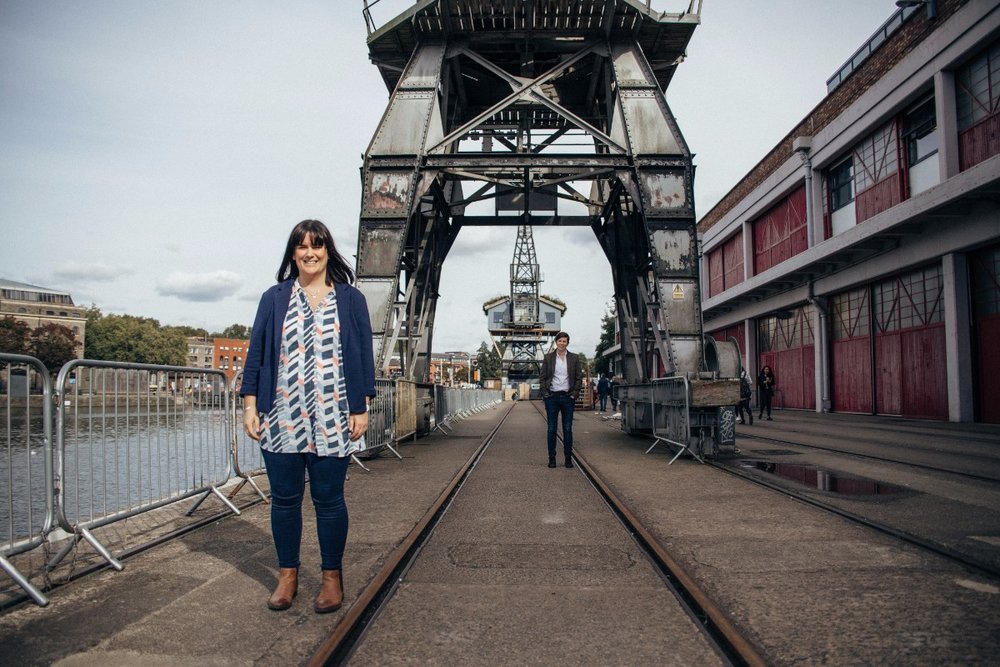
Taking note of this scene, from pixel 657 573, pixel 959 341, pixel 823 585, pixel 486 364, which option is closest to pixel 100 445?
pixel 657 573

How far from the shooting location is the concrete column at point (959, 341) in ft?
57.3

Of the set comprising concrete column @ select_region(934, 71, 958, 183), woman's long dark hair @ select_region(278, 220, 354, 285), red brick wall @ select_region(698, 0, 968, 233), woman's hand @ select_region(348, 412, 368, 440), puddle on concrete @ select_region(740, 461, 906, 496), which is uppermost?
red brick wall @ select_region(698, 0, 968, 233)

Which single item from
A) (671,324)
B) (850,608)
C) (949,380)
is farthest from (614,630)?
(949,380)

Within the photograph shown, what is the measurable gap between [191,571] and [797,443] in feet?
34.7

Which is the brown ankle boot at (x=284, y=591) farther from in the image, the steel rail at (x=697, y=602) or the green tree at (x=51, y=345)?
the green tree at (x=51, y=345)

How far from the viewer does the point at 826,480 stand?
722 centimetres

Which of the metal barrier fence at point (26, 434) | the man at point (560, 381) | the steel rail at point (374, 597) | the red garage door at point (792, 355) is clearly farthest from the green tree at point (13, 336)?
the steel rail at point (374, 597)

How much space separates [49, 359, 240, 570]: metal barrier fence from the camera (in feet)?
13.7

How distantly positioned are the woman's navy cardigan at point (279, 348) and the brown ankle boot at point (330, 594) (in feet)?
2.62

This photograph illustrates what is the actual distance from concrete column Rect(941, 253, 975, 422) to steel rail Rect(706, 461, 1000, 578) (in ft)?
45.3

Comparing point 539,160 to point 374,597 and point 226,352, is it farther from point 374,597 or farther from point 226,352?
point 226,352

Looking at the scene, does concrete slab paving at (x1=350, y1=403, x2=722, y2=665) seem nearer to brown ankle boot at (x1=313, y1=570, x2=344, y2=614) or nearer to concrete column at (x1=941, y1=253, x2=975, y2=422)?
brown ankle boot at (x1=313, y1=570, x2=344, y2=614)

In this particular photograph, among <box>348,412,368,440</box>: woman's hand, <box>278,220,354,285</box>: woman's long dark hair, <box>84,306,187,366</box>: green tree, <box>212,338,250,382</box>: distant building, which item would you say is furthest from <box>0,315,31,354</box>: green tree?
<box>212,338,250,382</box>: distant building

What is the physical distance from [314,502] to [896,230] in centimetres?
Result: 2072
